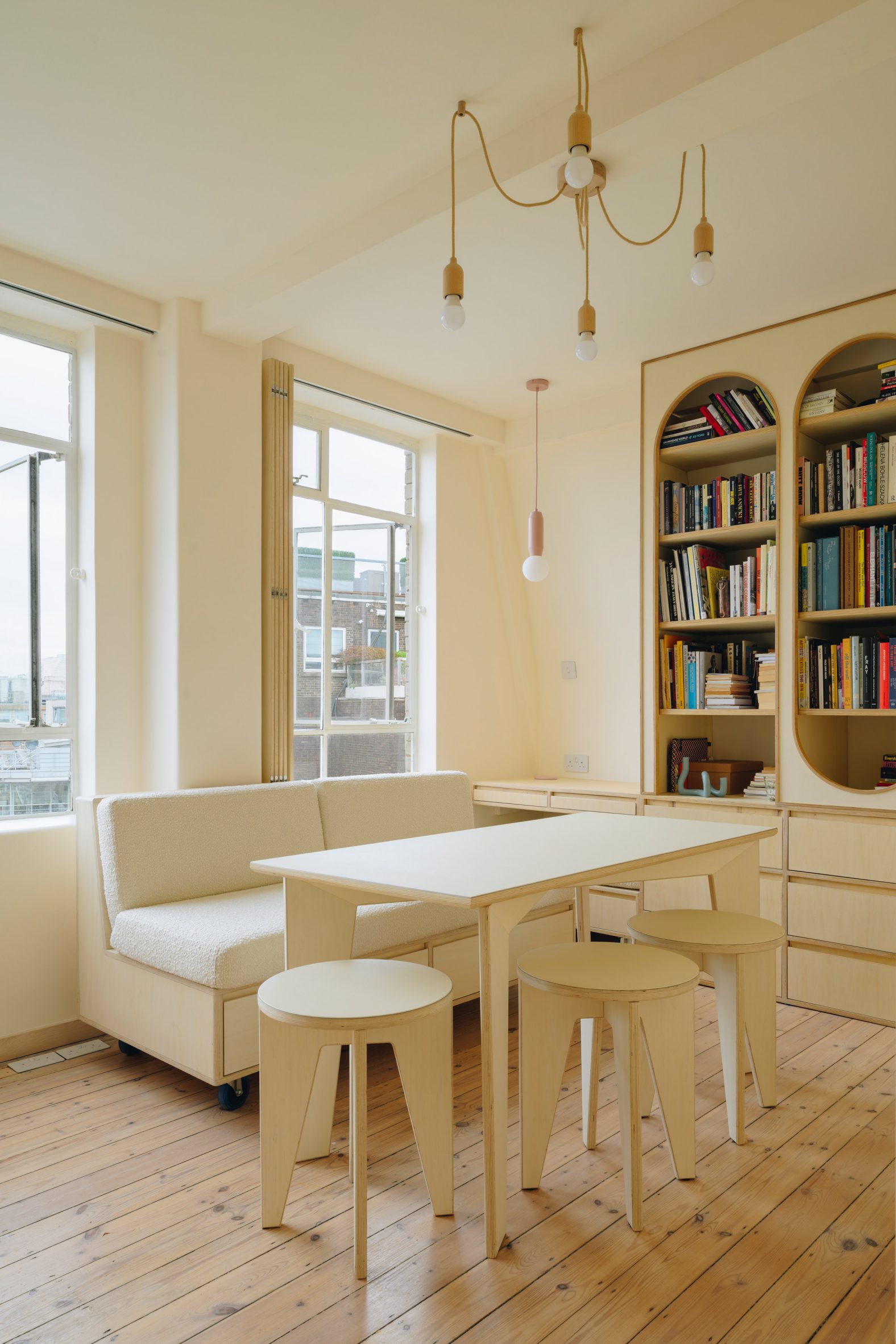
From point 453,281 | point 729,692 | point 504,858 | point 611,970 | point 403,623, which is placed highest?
point 453,281

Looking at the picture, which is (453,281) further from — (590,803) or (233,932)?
(590,803)

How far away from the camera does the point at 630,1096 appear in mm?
2025

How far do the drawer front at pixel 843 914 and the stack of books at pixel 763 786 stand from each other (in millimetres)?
372

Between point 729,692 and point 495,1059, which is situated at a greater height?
point 729,692

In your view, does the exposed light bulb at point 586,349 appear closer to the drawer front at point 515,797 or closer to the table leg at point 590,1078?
the table leg at point 590,1078

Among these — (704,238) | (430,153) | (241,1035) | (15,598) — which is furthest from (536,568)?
(241,1035)

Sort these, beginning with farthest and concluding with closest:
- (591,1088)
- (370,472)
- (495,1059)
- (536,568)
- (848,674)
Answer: (370,472) → (536,568) → (848,674) → (591,1088) → (495,1059)

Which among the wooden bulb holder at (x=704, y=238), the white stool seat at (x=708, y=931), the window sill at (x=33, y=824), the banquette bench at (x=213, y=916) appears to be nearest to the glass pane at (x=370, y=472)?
the banquette bench at (x=213, y=916)

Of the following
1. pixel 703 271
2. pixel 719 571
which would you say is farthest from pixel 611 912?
pixel 703 271

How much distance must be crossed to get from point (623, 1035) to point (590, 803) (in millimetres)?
2139

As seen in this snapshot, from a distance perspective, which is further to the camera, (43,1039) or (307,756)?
(307,756)

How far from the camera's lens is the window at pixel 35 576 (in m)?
3.35

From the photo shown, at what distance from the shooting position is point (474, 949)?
3.49m

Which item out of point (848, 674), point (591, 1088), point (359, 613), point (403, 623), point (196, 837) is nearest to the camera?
point (591, 1088)
